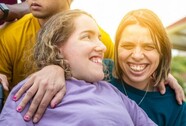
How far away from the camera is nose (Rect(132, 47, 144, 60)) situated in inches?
67.9

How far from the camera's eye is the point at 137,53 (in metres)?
1.73

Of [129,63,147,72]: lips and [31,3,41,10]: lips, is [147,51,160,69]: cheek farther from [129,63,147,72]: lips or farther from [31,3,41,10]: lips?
[31,3,41,10]: lips

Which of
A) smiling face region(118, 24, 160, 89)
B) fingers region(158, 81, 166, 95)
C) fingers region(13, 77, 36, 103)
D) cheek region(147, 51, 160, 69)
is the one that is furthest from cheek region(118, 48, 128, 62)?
→ fingers region(13, 77, 36, 103)

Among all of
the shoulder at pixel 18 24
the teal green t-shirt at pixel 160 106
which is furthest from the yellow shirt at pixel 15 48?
the teal green t-shirt at pixel 160 106

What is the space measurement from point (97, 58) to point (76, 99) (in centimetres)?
20

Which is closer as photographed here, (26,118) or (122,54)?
(26,118)

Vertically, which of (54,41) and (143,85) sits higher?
(54,41)

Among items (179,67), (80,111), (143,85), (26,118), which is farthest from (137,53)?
(179,67)

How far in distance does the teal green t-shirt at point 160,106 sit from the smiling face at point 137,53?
Result: 76 millimetres

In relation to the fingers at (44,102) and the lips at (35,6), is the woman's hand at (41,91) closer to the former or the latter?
the fingers at (44,102)

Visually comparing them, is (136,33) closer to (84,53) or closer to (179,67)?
(84,53)

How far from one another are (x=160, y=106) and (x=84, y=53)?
0.51 metres

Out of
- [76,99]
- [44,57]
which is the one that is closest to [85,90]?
[76,99]

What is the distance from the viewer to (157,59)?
177cm
